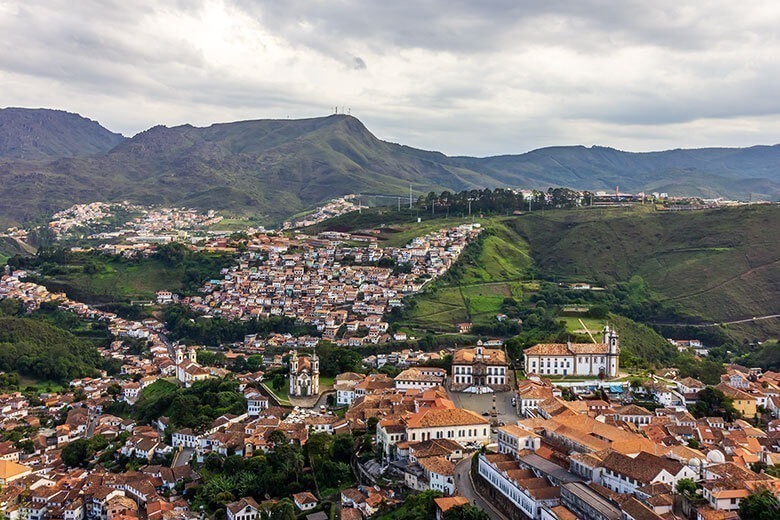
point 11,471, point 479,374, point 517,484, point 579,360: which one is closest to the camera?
point 517,484

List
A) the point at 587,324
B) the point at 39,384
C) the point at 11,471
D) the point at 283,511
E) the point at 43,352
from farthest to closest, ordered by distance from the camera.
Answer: the point at 43,352
the point at 39,384
the point at 587,324
the point at 11,471
the point at 283,511

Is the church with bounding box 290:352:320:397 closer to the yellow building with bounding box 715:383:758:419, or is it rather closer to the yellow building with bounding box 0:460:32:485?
the yellow building with bounding box 0:460:32:485

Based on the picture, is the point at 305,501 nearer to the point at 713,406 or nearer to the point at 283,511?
the point at 283,511

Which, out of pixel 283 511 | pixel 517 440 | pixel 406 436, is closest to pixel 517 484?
pixel 517 440

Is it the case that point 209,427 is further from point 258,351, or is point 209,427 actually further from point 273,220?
point 273,220

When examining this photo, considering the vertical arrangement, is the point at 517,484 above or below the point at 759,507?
below

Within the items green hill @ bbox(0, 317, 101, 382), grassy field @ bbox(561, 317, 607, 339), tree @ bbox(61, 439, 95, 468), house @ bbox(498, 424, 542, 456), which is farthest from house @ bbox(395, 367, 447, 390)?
green hill @ bbox(0, 317, 101, 382)
